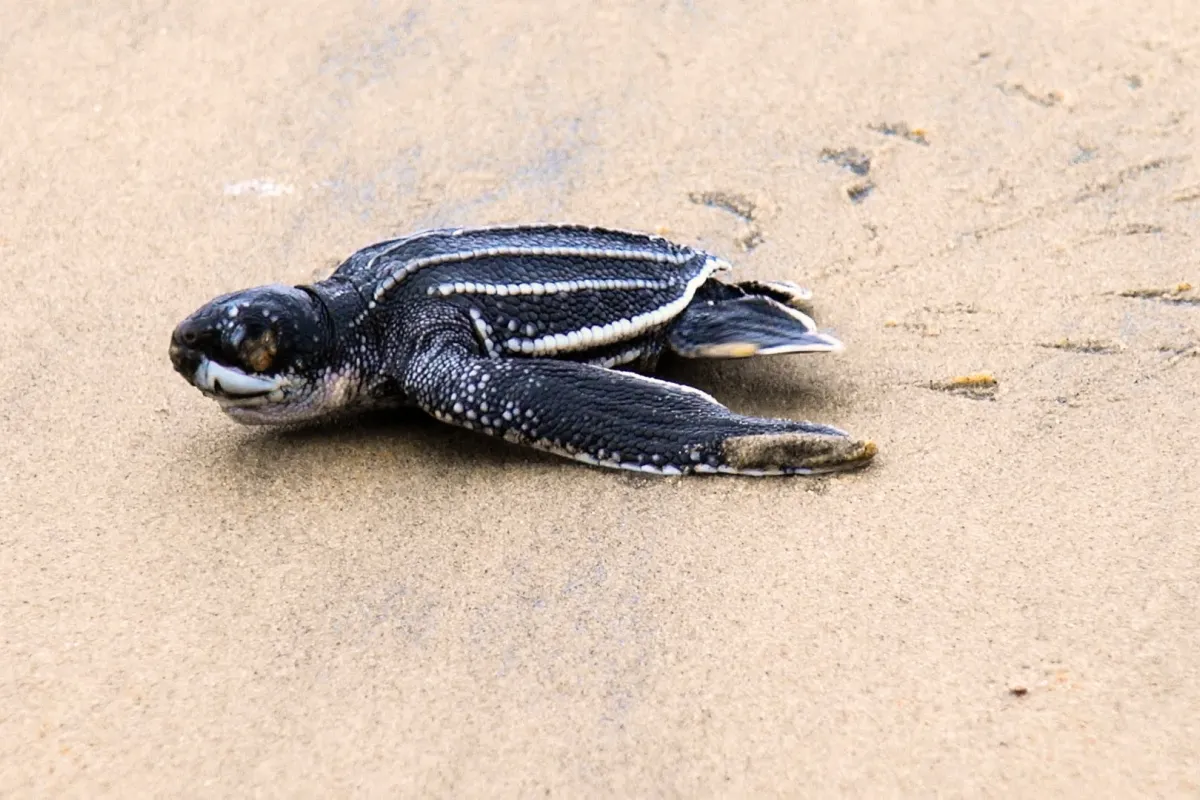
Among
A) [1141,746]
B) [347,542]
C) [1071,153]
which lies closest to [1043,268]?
[1071,153]

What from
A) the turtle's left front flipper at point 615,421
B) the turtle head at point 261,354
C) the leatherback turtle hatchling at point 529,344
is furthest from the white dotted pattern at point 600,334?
the turtle head at point 261,354

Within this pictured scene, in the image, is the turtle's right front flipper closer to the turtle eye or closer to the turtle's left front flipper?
the turtle's left front flipper

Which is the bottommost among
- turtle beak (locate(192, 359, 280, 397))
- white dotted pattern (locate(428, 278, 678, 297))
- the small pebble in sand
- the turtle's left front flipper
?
the small pebble in sand

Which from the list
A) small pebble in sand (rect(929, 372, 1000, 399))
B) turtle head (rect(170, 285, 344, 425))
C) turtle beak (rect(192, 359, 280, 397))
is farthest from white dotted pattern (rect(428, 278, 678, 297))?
small pebble in sand (rect(929, 372, 1000, 399))

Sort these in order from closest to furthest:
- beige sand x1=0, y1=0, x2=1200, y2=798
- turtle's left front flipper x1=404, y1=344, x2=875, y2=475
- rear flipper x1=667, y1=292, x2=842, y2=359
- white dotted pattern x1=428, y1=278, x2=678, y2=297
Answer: beige sand x1=0, y1=0, x2=1200, y2=798 → turtle's left front flipper x1=404, y1=344, x2=875, y2=475 → white dotted pattern x1=428, y1=278, x2=678, y2=297 → rear flipper x1=667, y1=292, x2=842, y2=359

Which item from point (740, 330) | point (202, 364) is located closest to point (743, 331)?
point (740, 330)

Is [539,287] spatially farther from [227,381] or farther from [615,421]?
[227,381]

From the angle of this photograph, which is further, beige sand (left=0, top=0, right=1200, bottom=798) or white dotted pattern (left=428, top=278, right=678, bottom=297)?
white dotted pattern (left=428, top=278, right=678, bottom=297)

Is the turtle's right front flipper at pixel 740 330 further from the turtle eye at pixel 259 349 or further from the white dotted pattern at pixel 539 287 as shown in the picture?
the turtle eye at pixel 259 349
